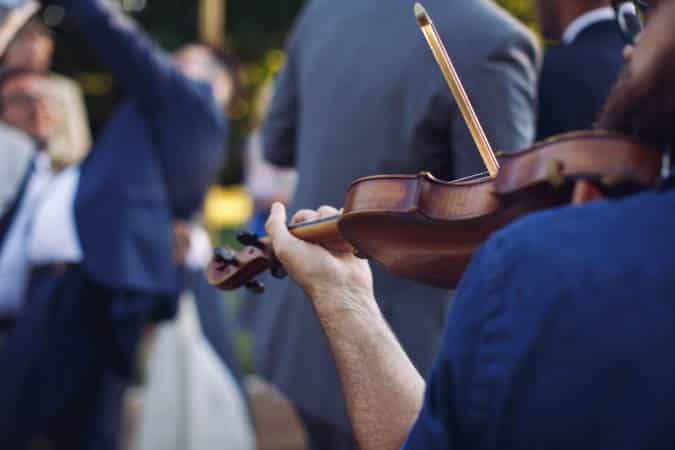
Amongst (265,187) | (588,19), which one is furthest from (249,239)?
(265,187)

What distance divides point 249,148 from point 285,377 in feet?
10.6

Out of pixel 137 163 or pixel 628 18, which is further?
pixel 137 163

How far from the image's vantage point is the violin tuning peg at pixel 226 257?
2.07 m

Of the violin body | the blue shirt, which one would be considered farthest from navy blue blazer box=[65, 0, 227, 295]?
the blue shirt

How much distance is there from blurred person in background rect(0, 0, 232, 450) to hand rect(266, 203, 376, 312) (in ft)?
5.87

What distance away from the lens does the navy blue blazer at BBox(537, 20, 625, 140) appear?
2.30 meters

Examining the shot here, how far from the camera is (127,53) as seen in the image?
3.44 m

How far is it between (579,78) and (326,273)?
914mm

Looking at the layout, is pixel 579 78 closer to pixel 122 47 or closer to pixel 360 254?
pixel 360 254

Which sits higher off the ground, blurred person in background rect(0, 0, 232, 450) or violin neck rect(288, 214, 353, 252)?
violin neck rect(288, 214, 353, 252)

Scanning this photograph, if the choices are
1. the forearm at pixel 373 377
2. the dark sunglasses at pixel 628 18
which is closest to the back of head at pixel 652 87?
the forearm at pixel 373 377

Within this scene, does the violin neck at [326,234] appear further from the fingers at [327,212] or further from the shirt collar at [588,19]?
the shirt collar at [588,19]

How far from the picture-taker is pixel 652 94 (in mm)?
1070

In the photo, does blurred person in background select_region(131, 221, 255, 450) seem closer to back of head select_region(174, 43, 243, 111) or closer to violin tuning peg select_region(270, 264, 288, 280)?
back of head select_region(174, 43, 243, 111)
